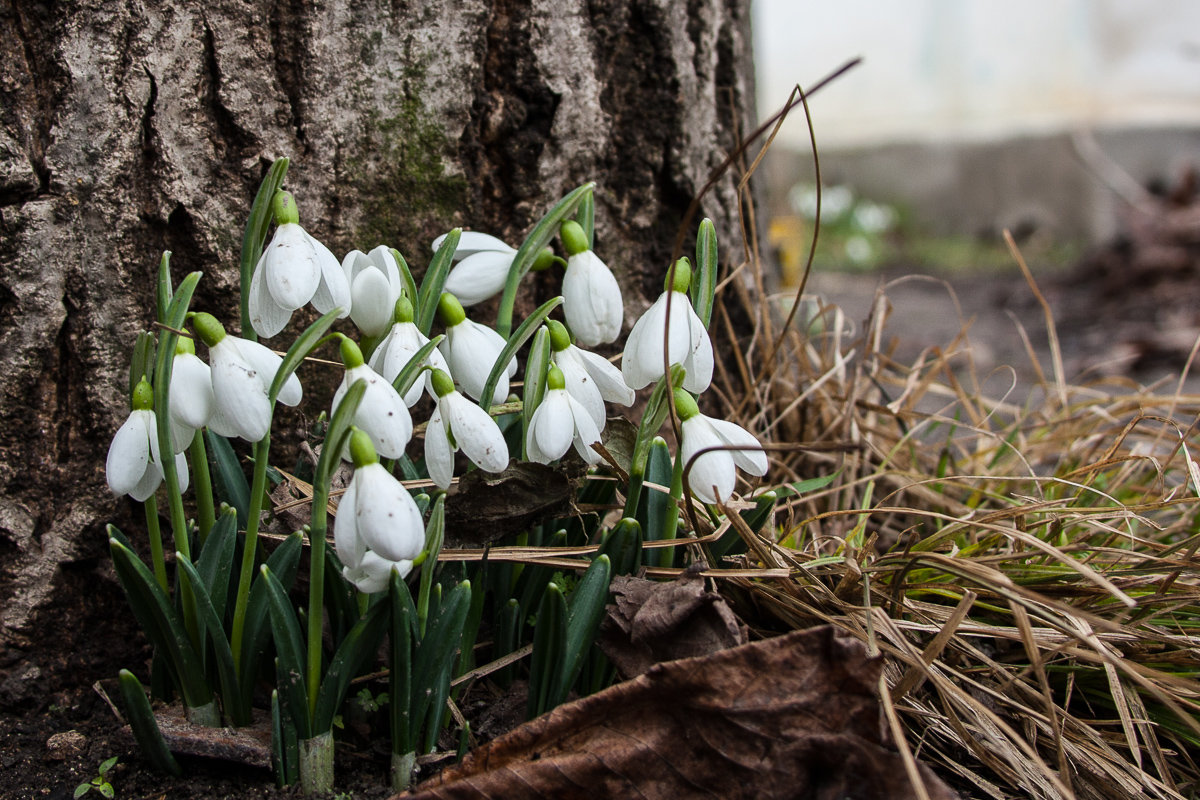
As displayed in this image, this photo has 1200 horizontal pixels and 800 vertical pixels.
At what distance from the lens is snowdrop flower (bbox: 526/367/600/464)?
42.6 inches

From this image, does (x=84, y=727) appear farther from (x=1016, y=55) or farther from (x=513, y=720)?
(x=1016, y=55)

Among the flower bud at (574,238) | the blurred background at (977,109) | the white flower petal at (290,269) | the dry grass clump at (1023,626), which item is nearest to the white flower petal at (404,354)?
the white flower petal at (290,269)

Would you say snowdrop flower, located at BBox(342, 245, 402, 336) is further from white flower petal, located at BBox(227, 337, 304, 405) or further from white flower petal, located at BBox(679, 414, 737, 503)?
white flower petal, located at BBox(679, 414, 737, 503)

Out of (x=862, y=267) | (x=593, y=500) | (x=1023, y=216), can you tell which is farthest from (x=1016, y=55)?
(x=593, y=500)

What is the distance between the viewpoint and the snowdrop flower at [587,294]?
3.86 ft

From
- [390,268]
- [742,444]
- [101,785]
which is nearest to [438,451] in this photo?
[390,268]

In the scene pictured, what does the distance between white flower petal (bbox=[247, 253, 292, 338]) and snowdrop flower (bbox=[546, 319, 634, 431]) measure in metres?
0.31

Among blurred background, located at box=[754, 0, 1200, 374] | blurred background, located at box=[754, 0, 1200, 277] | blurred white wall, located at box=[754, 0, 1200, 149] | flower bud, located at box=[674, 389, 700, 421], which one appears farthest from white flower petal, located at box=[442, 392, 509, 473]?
blurred white wall, located at box=[754, 0, 1200, 149]

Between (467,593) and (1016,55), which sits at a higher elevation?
(1016,55)

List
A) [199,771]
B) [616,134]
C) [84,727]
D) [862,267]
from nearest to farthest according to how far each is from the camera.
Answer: [199,771]
[84,727]
[616,134]
[862,267]

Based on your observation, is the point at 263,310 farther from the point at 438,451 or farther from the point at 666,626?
the point at 666,626

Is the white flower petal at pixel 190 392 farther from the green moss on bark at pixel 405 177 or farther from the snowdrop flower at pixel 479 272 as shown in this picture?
the green moss on bark at pixel 405 177

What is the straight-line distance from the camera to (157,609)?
1126 mm

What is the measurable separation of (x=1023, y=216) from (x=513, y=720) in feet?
27.3
